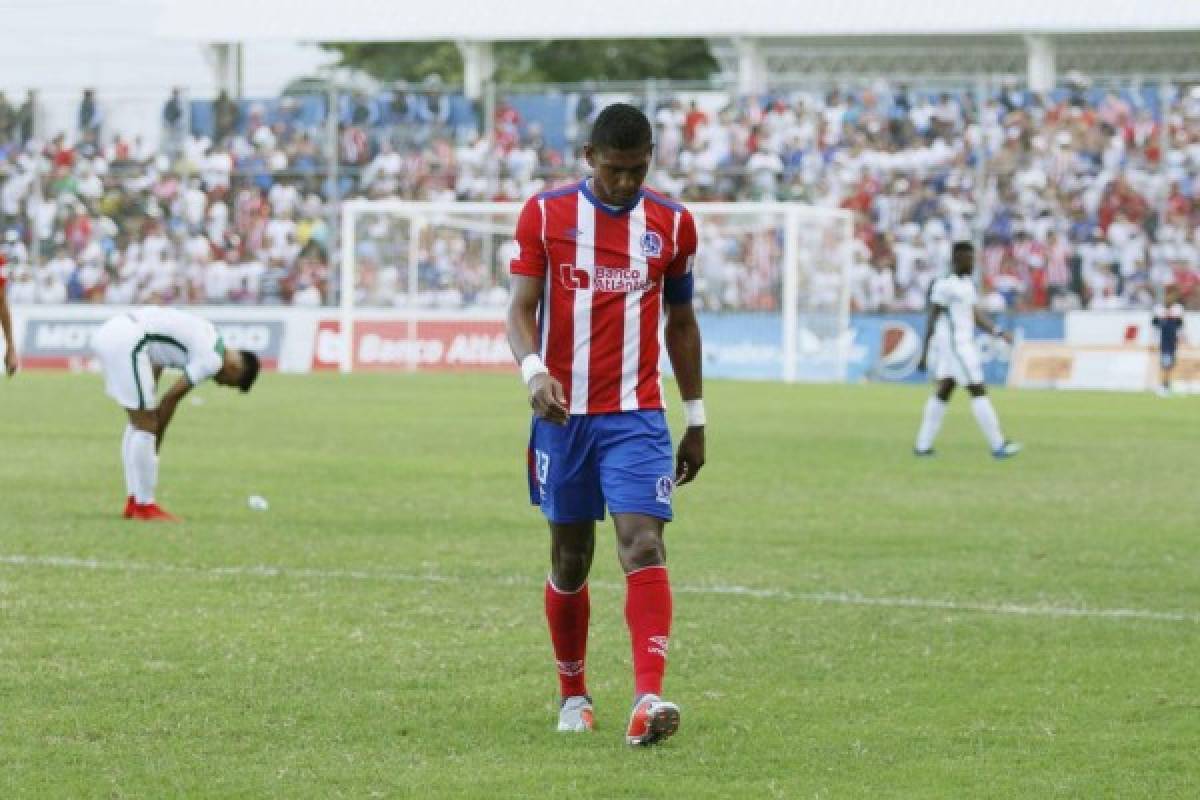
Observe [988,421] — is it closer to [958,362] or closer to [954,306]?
[958,362]

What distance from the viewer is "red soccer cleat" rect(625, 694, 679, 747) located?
23.1 feet

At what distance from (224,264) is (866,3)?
1576cm

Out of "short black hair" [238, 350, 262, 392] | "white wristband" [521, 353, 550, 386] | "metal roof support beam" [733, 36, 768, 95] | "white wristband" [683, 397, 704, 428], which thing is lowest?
"short black hair" [238, 350, 262, 392]

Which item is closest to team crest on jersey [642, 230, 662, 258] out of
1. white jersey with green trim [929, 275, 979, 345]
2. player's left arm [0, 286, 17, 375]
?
player's left arm [0, 286, 17, 375]

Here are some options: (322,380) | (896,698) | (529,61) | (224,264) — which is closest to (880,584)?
(896,698)

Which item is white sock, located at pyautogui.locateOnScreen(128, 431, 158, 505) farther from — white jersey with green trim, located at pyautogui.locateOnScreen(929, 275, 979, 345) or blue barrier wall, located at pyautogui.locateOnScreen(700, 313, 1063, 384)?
blue barrier wall, located at pyautogui.locateOnScreen(700, 313, 1063, 384)

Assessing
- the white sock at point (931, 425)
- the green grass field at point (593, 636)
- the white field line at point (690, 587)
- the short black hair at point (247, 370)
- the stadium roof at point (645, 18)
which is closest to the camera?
the green grass field at point (593, 636)

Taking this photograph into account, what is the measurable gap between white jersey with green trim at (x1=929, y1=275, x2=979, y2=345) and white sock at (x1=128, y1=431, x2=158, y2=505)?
10626mm

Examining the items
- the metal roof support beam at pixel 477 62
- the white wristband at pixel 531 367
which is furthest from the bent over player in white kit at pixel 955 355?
the metal roof support beam at pixel 477 62

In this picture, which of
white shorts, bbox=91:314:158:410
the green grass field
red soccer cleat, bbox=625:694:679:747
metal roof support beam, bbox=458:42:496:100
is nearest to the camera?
the green grass field

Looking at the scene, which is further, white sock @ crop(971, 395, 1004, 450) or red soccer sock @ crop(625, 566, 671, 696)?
white sock @ crop(971, 395, 1004, 450)

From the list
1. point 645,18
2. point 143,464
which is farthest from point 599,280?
point 645,18

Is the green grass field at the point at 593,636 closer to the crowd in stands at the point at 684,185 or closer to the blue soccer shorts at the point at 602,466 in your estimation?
the blue soccer shorts at the point at 602,466

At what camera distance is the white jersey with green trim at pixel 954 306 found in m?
23.5
